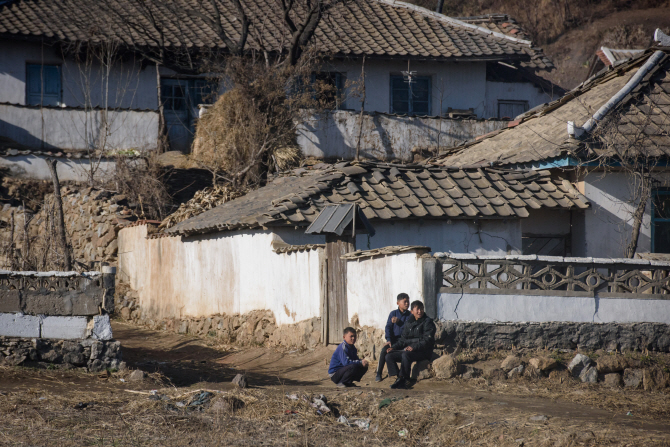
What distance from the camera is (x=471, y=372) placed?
30.2ft

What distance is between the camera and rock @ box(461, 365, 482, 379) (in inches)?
362

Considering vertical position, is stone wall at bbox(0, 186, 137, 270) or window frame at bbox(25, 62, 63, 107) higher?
window frame at bbox(25, 62, 63, 107)

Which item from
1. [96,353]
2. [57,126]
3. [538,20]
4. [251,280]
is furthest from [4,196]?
[538,20]

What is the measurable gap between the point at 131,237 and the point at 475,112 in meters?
12.5

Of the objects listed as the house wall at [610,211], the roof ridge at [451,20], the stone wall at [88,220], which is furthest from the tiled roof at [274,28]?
the house wall at [610,211]

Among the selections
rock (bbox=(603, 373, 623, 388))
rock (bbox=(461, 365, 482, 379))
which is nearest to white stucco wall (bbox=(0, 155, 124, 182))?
rock (bbox=(461, 365, 482, 379))

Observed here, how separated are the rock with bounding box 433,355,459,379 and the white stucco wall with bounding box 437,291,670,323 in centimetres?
58

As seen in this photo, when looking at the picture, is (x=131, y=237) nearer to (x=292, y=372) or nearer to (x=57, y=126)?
(x=57, y=126)

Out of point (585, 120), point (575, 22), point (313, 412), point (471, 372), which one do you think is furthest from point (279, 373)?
point (575, 22)

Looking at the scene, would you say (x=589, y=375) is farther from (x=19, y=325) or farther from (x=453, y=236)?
(x=19, y=325)

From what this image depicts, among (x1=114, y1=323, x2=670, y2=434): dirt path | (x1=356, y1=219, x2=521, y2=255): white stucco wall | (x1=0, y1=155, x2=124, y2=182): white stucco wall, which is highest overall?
(x1=0, y1=155, x2=124, y2=182): white stucco wall

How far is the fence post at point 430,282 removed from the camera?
368 inches

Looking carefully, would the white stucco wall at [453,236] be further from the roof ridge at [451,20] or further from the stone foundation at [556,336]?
the roof ridge at [451,20]

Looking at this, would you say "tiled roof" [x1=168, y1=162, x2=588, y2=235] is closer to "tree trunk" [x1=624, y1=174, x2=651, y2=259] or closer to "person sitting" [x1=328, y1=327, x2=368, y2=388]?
"tree trunk" [x1=624, y1=174, x2=651, y2=259]
